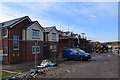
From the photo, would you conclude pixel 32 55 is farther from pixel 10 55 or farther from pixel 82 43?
pixel 82 43

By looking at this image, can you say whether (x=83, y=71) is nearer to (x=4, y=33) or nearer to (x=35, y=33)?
(x=35, y=33)

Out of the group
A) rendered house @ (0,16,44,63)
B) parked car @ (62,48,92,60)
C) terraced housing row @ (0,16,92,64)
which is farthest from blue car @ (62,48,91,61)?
rendered house @ (0,16,44,63)

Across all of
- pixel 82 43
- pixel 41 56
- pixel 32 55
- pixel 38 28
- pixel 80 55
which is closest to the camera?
pixel 80 55

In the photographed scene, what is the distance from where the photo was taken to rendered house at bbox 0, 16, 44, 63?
43.0 feet

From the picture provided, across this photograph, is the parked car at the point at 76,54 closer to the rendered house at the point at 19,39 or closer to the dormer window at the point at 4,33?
the rendered house at the point at 19,39

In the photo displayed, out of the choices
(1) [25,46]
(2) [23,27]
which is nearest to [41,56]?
(1) [25,46]

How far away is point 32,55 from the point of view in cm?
1612

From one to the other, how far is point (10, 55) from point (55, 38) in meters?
12.0

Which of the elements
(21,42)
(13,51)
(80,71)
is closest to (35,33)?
(21,42)

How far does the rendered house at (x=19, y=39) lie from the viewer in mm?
13100

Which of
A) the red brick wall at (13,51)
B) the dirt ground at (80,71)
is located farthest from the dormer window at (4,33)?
the dirt ground at (80,71)

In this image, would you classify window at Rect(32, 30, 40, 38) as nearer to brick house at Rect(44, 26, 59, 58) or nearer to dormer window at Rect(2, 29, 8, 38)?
brick house at Rect(44, 26, 59, 58)

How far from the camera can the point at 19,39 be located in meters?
15.8

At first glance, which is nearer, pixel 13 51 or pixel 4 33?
pixel 13 51
